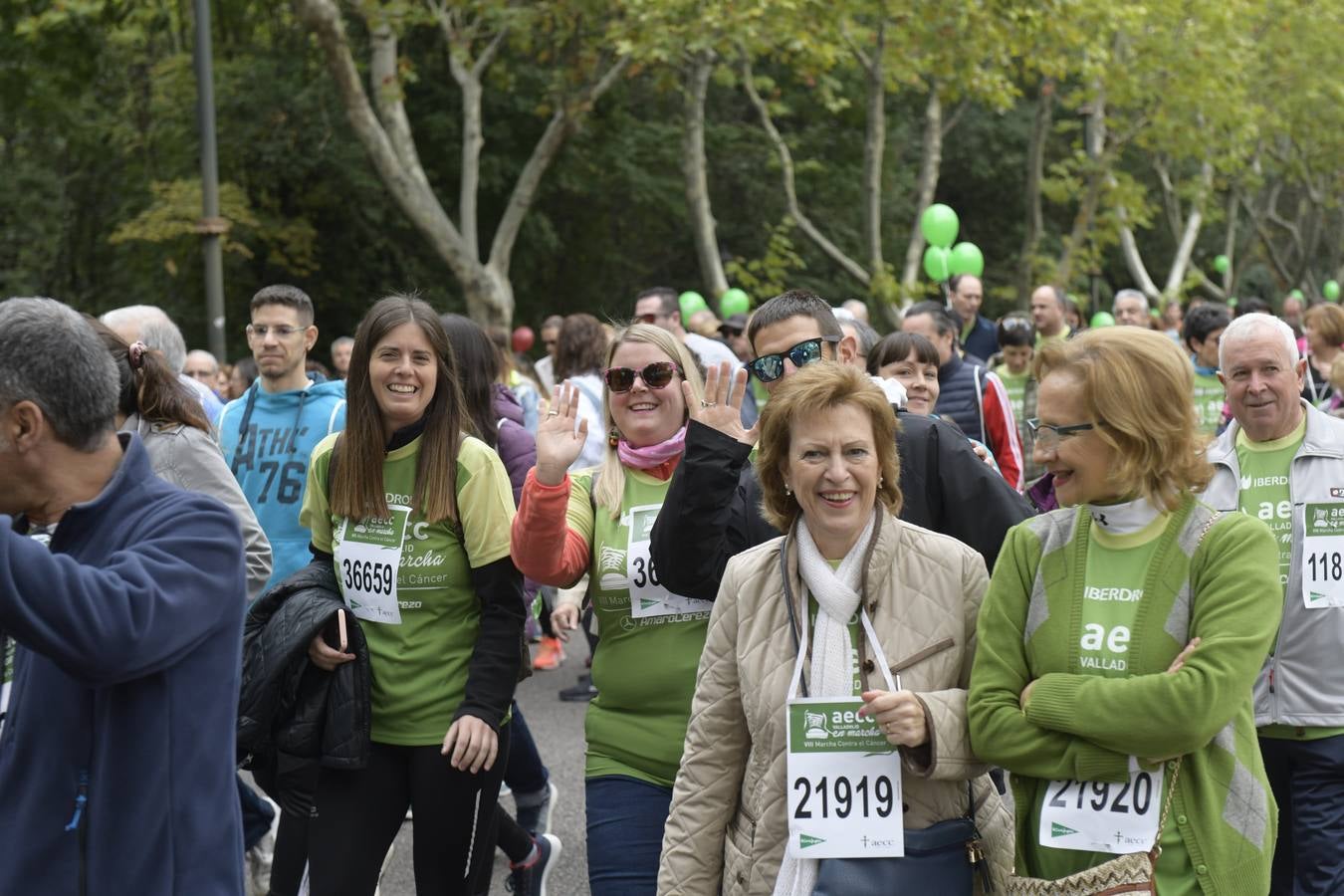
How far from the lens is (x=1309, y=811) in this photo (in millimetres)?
4750

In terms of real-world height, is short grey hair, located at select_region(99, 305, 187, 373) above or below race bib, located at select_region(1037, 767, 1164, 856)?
above

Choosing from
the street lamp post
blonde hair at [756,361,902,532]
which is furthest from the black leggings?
the street lamp post

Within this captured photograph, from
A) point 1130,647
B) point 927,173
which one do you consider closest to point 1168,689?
point 1130,647

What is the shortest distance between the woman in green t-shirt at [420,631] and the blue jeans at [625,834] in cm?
40

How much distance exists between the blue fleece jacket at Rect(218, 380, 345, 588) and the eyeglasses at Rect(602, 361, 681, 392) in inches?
73.6

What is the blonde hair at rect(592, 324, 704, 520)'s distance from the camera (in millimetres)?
4574

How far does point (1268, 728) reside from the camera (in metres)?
4.79

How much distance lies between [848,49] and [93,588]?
19.6 meters

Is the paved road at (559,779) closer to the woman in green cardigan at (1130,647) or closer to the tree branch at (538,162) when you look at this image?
the woman in green cardigan at (1130,647)

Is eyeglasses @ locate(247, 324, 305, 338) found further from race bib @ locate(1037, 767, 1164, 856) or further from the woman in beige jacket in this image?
race bib @ locate(1037, 767, 1164, 856)

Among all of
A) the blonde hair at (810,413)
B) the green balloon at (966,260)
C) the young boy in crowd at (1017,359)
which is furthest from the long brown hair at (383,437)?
the green balloon at (966,260)

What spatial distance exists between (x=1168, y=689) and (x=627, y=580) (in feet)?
5.74

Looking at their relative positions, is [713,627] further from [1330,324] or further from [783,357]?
[1330,324]

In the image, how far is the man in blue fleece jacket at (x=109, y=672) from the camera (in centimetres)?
265
